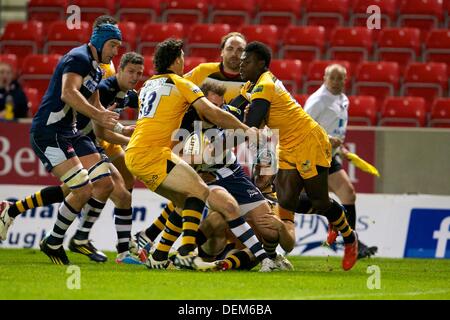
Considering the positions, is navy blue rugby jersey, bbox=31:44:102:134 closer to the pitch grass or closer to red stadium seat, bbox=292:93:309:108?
the pitch grass

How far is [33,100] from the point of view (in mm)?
15242

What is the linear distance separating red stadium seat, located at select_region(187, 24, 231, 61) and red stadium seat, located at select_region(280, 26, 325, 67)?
97 cm

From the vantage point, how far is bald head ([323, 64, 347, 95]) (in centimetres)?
1196

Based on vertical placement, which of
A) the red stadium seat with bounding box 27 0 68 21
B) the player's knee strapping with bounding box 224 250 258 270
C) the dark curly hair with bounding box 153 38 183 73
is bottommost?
the player's knee strapping with bounding box 224 250 258 270

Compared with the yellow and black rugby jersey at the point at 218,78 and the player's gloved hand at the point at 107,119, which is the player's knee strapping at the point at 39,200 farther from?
the yellow and black rugby jersey at the point at 218,78

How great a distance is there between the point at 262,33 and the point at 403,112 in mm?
2704

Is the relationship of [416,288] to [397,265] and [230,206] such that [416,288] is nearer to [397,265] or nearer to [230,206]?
[230,206]

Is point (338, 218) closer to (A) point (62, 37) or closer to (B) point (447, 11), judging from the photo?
(B) point (447, 11)

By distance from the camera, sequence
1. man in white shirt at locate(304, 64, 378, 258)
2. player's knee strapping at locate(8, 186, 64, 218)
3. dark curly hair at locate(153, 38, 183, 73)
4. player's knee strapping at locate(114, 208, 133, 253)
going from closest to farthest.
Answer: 1. dark curly hair at locate(153, 38, 183, 73)
2. player's knee strapping at locate(114, 208, 133, 253)
3. player's knee strapping at locate(8, 186, 64, 218)
4. man in white shirt at locate(304, 64, 378, 258)

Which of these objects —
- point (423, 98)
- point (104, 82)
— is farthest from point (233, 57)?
point (423, 98)

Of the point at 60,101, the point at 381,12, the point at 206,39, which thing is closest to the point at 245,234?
the point at 60,101

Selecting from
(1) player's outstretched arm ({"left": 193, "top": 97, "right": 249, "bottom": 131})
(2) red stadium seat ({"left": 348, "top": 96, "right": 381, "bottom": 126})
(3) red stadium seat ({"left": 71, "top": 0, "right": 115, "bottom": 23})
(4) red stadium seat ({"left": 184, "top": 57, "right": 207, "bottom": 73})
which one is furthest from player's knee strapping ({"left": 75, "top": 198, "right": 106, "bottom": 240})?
(3) red stadium seat ({"left": 71, "top": 0, "right": 115, "bottom": 23})

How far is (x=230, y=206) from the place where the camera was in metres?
9.00

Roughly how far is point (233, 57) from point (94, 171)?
2056mm
